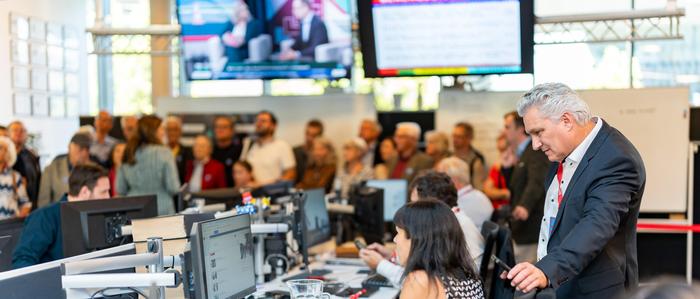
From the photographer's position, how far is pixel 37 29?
918 cm

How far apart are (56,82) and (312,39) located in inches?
129

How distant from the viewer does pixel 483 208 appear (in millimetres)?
6086

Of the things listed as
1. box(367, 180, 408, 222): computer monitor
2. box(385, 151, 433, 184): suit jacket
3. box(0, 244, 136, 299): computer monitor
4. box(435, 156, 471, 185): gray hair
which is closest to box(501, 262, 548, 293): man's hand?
box(0, 244, 136, 299): computer monitor

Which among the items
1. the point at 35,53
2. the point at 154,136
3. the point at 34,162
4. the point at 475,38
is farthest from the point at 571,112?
the point at 35,53

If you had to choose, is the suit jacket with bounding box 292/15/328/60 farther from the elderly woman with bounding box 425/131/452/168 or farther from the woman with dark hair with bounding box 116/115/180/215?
the elderly woman with bounding box 425/131/452/168

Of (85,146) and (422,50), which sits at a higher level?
(422,50)

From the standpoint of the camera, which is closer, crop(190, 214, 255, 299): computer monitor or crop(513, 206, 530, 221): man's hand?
crop(190, 214, 255, 299): computer monitor

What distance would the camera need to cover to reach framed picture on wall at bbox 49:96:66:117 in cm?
953

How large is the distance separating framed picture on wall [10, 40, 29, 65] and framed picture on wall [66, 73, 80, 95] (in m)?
0.98

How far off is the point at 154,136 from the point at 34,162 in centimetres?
153

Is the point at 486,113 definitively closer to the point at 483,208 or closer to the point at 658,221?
the point at 658,221

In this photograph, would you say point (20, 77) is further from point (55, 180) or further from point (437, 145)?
point (437, 145)

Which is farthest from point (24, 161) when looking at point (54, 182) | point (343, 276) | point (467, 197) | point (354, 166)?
point (467, 197)

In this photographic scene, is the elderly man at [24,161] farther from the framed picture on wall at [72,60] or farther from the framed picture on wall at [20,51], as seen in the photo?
the framed picture on wall at [72,60]
